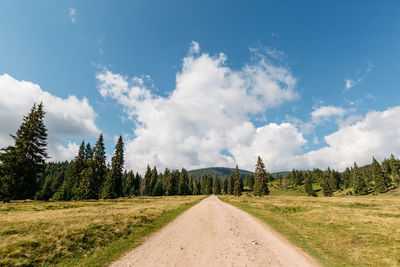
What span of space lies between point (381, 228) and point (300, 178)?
468 ft

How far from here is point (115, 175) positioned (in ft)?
155

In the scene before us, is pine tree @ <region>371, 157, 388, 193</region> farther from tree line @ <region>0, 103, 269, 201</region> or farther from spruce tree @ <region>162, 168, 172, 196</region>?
spruce tree @ <region>162, 168, 172, 196</region>

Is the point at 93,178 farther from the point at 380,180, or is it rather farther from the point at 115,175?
the point at 380,180

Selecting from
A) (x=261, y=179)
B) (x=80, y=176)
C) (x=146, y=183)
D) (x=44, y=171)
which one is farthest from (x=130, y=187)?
(x=44, y=171)

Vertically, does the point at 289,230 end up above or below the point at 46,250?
below

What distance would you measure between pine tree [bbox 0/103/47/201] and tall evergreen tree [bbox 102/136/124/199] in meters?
20.6

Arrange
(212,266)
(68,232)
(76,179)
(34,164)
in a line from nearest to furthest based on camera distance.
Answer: (212,266) < (68,232) < (34,164) < (76,179)

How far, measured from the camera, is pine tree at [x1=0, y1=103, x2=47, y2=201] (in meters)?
23.8

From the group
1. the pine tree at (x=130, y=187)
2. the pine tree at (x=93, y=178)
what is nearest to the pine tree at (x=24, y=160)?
the pine tree at (x=93, y=178)

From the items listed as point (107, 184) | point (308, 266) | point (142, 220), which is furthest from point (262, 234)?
point (107, 184)

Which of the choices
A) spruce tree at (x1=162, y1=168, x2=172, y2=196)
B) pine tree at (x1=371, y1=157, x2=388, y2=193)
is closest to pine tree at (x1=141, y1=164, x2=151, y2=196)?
spruce tree at (x1=162, y1=168, x2=172, y2=196)

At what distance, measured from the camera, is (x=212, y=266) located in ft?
22.4

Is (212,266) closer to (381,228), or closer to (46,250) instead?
(46,250)

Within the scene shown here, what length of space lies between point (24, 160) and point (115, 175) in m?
23.4
